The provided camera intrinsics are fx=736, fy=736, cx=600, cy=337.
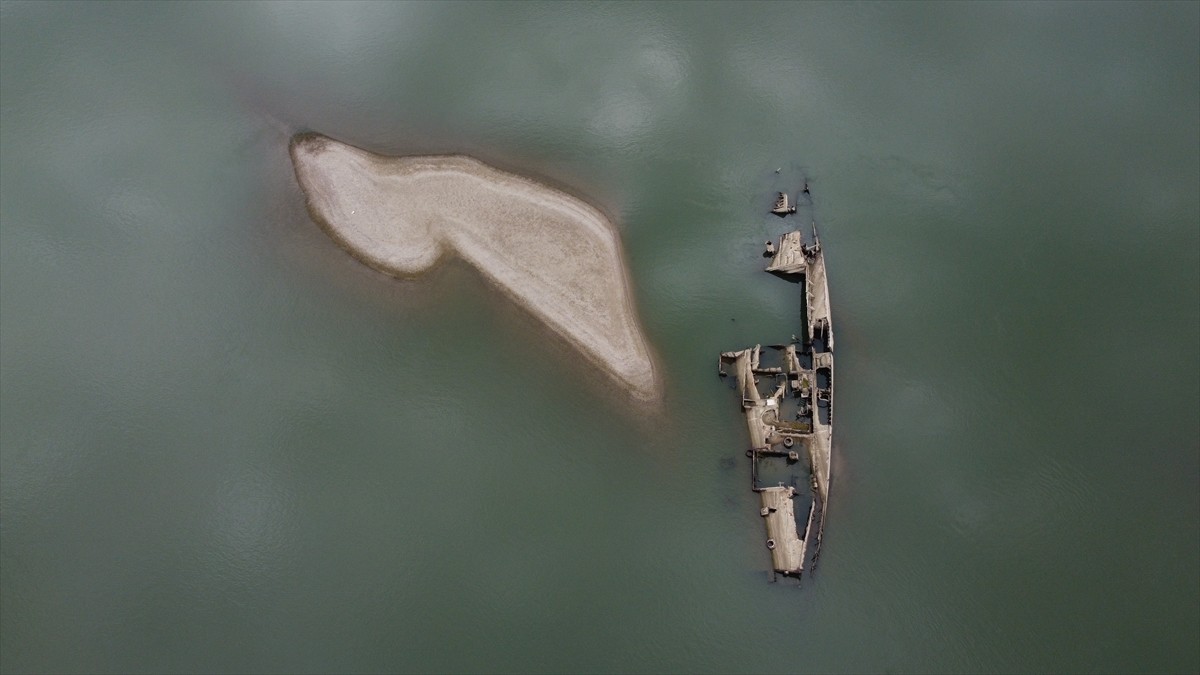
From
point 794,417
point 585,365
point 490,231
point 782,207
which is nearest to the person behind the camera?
point 794,417

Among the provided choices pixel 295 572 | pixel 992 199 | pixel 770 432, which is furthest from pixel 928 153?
pixel 295 572

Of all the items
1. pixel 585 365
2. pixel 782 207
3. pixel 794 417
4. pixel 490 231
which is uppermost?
pixel 782 207

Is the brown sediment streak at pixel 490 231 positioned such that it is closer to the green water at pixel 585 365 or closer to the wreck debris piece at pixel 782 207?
the green water at pixel 585 365

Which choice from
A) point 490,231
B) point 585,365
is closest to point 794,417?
point 585,365

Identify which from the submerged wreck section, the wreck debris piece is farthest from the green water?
the submerged wreck section

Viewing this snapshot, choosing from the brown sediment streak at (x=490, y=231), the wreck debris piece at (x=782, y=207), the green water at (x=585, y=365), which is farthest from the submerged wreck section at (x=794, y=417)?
the brown sediment streak at (x=490, y=231)

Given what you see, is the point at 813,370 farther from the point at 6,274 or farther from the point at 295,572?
the point at 6,274

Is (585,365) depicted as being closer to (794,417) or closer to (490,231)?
(490,231)
